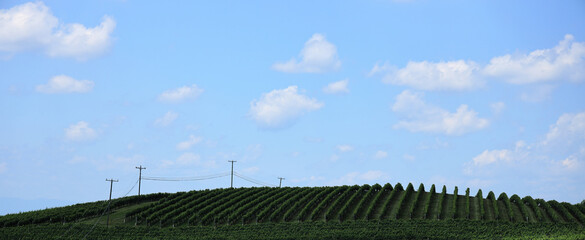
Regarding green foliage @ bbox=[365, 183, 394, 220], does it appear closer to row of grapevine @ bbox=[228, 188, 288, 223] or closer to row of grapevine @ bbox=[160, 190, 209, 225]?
row of grapevine @ bbox=[228, 188, 288, 223]

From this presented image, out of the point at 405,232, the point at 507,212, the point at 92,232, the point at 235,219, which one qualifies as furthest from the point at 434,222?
the point at 92,232

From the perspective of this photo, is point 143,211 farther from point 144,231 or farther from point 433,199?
point 433,199

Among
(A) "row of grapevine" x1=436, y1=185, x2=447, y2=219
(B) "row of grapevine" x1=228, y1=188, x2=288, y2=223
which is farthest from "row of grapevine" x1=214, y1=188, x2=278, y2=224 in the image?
(A) "row of grapevine" x1=436, y1=185, x2=447, y2=219

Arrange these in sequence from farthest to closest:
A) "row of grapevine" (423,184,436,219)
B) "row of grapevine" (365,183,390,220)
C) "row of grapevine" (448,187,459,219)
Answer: "row of grapevine" (365,183,390,220), "row of grapevine" (423,184,436,219), "row of grapevine" (448,187,459,219)

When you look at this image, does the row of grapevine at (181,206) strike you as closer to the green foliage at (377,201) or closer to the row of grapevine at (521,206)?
the green foliage at (377,201)

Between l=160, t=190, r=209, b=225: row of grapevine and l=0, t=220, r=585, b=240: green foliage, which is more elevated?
l=160, t=190, r=209, b=225: row of grapevine

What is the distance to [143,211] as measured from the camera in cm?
8156

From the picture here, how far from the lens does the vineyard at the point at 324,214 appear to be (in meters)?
70.2

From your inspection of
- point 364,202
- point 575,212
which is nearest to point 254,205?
point 364,202

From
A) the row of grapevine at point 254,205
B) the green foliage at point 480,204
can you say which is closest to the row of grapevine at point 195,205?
the row of grapevine at point 254,205

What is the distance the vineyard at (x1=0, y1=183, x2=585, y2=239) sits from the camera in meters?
70.2

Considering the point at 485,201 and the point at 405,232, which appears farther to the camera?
the point at 485,201

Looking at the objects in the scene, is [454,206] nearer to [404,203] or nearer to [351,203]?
[404,203]

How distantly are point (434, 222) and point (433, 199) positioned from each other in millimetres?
14358
